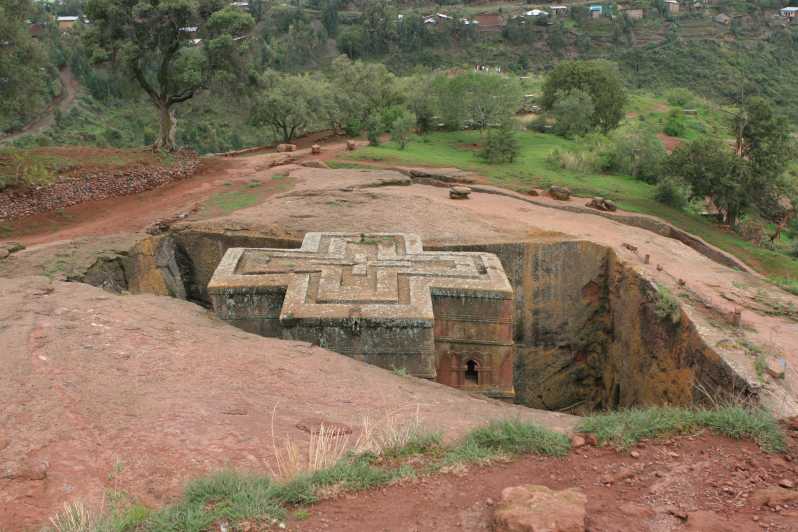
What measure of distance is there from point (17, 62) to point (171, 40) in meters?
4.51

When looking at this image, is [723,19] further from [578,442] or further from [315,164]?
[578,442]

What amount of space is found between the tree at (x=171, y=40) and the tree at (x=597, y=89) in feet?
49.7

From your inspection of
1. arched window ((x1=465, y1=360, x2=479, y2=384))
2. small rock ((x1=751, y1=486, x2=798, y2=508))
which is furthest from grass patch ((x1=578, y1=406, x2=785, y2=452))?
arched window ((x1=465, y1=360, x2=479, y2=384))

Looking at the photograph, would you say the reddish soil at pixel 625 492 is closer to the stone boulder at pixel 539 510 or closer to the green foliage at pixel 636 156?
the stone boulder at pixel 539 510

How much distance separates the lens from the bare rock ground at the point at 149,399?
473 centimetres

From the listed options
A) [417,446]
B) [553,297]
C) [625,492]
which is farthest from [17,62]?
[625,492]

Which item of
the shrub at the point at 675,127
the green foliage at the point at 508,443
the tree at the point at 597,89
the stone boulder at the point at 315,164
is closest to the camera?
the green foliage at the point at 508,443

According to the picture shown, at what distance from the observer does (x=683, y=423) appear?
5.18 m

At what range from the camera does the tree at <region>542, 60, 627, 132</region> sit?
28.6 meters

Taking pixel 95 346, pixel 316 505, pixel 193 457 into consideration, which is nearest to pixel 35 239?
pixel 95 346

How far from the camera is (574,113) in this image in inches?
1072

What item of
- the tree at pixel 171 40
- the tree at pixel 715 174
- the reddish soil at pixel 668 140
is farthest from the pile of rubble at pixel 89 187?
the reddish soil at pixel 668 140

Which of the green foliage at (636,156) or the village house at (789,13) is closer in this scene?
the green foliage at (636,156)

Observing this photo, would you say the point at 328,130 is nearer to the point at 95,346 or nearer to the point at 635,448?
the point at 95,346
